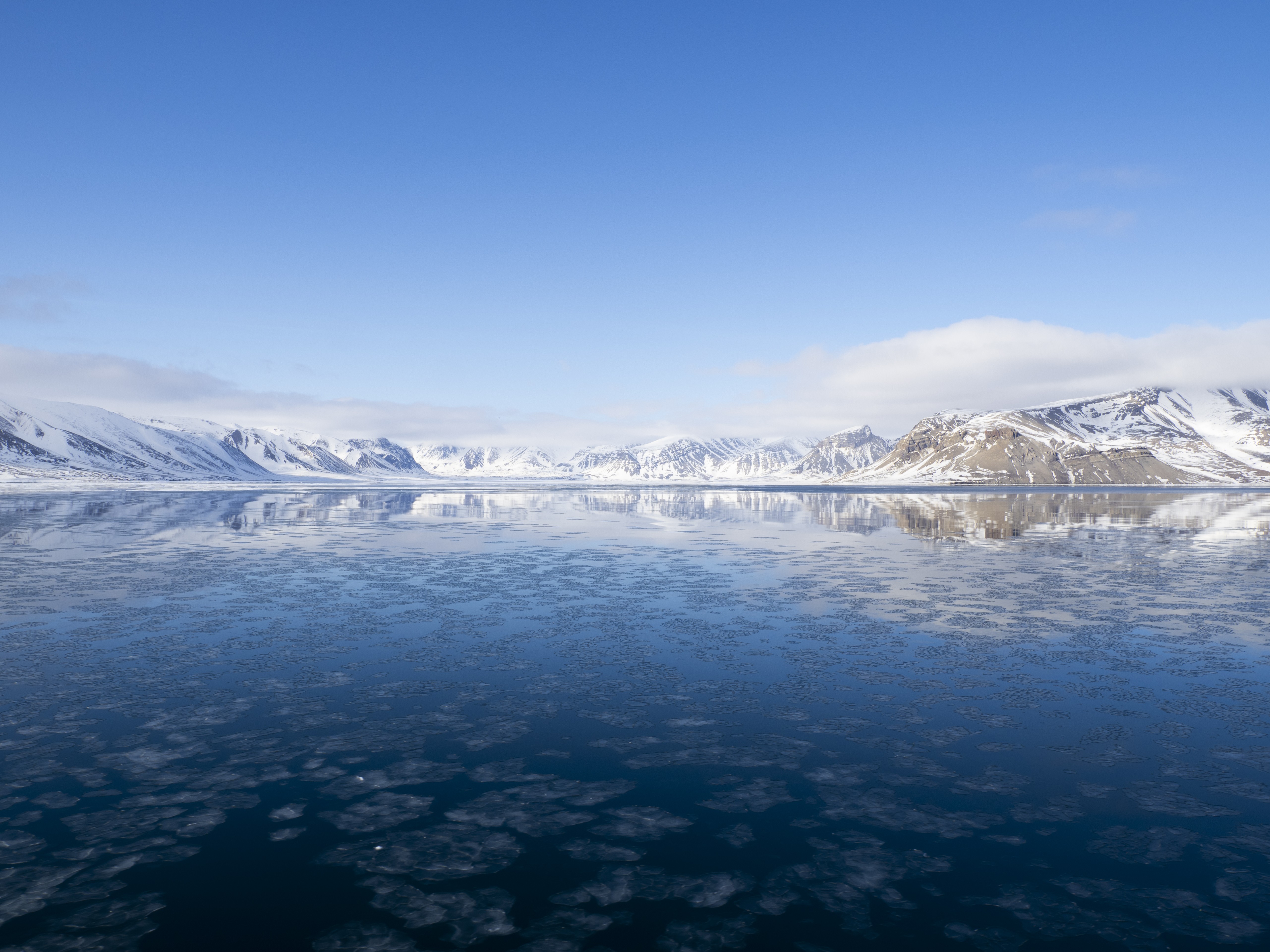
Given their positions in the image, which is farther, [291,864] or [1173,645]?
[1173,645]

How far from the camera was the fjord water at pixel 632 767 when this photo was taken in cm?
789

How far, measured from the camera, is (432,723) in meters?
13.6

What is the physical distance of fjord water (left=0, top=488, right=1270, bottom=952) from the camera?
789 centimetres

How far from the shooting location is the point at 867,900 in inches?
322

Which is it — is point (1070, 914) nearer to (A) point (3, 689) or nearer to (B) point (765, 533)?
(A) point (3, 689)

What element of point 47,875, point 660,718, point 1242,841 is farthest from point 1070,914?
point 47,875

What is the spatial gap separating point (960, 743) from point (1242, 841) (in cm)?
396

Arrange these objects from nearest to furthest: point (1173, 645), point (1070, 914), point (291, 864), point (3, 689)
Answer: point (1070, 914)
point (291, 864)
point (3, 689)
point (1173, 645)

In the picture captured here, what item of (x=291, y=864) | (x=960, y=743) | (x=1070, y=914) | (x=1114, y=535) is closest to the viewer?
(x=1070, y=914)

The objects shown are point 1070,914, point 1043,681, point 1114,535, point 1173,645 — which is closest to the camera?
point 1070,914

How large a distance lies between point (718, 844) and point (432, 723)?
6.43 meters

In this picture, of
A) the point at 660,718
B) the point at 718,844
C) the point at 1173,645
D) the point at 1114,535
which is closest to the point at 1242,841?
the point at 718,844

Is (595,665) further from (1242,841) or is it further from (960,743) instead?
(1242,841)

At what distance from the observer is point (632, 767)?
38.5 feet
